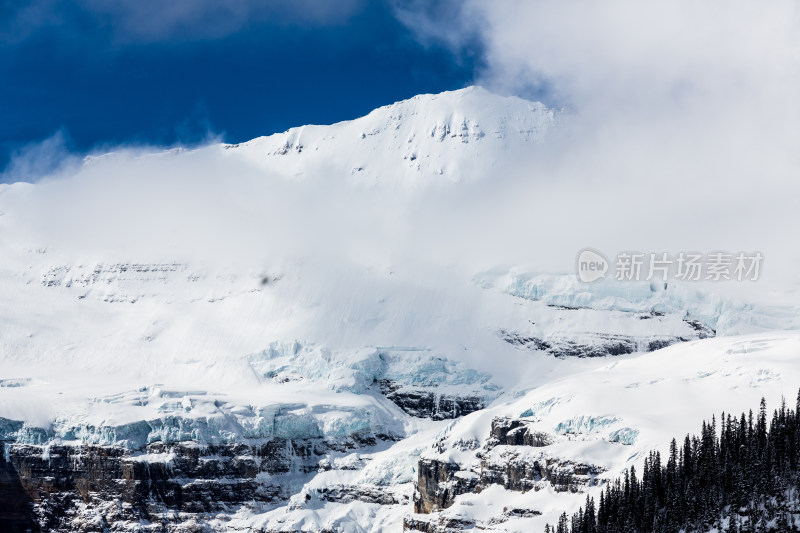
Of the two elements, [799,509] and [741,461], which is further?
[741,461]

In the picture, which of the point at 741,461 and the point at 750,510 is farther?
the point at 741,461

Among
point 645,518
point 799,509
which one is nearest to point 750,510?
point 799,509

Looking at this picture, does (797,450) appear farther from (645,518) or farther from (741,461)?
(645,518)

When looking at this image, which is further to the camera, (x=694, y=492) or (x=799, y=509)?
(x=694, y=492)

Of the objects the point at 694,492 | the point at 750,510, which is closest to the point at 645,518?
the point at 694,492

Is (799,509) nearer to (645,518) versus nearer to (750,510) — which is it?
(750,510)

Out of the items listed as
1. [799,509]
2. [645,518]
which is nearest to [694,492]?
[645,518]

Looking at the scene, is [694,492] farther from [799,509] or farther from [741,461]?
[799,509]
